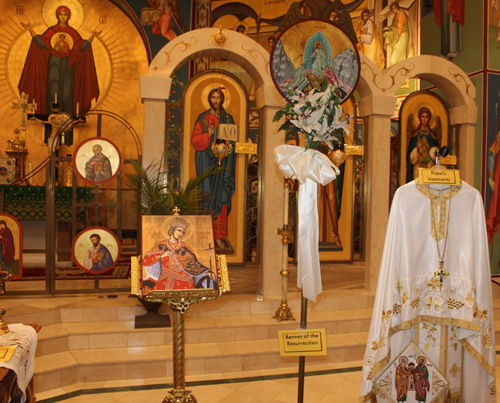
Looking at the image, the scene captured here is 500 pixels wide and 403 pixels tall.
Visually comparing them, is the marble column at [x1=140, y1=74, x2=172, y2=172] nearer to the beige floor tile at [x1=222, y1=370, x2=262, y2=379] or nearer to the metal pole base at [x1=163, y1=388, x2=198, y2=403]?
the beige floor tile at [x1=222, y1=370, x2=262, y2=379]

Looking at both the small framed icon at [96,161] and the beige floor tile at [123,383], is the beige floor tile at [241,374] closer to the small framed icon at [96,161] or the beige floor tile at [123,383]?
the beige floor tile at [123,383]

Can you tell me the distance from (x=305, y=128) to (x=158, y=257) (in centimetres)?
124

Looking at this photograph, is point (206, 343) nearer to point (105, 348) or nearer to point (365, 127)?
point (105, 348)

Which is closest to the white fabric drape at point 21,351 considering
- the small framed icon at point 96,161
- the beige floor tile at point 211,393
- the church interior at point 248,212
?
the church interior at point 248,212

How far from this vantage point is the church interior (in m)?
3.01

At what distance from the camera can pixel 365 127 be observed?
6.46 m

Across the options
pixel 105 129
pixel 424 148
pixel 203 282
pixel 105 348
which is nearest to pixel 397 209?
pixel 203 282

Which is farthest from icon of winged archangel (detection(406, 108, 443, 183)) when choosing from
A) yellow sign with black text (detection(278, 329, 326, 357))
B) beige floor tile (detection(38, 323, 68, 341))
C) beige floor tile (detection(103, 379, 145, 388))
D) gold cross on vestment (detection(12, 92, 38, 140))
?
gold cross on vestment (detection(12, 92, 38, 140))

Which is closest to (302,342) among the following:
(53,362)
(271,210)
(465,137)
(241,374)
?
(241,374)

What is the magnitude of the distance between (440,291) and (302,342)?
135cm

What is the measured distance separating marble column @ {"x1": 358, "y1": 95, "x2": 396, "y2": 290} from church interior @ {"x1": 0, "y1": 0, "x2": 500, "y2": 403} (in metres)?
0.02

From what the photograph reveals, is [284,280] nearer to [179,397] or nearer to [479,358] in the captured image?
[479,358]

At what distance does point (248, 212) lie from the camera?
→ 6.59 m

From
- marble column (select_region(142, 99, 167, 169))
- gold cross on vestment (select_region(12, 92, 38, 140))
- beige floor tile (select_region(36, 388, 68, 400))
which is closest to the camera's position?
beige floor tile (select_region(36, 388, 68, 400))
